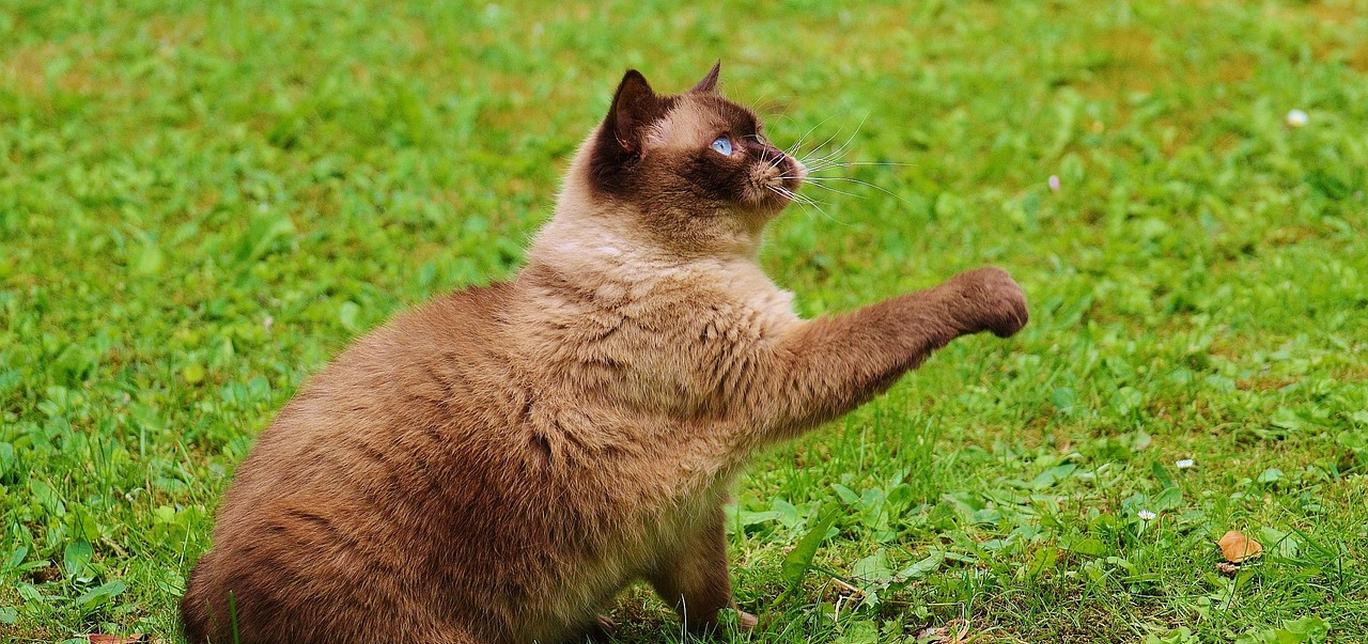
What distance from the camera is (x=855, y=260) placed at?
6.25 meters

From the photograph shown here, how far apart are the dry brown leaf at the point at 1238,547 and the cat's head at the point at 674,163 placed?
1625mm

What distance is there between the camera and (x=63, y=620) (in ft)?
13.0

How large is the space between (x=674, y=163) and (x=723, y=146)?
17cm

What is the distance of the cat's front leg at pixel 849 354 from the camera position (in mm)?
3586

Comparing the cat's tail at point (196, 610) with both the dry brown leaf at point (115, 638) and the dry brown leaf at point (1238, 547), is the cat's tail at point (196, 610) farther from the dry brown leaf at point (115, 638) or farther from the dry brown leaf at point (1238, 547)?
Result: the dry brown leaf at point (1238, 547)

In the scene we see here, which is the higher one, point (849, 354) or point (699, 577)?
point (849, 354)

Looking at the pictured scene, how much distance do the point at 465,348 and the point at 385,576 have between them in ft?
2.10

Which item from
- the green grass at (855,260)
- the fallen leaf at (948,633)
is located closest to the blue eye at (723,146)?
the green grass at (855,260)

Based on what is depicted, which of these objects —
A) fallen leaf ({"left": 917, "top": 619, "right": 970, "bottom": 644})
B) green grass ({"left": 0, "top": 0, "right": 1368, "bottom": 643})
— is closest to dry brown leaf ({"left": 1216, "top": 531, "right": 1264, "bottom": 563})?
green grass ({"left": 0, "top": 0, "right": 1368, "bottom": 643})

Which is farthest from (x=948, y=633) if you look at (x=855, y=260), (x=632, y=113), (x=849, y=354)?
(x=855, y=260)

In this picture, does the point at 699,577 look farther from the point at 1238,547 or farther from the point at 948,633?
the point at 1238,547

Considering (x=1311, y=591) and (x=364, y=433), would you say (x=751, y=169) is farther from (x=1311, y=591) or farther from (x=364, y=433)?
(x=1311, y=591)

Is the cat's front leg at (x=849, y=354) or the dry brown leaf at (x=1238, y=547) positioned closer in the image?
the cat's front leg at (x=849, y=354)

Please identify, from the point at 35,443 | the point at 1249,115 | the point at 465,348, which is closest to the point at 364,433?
the point at 465,348
